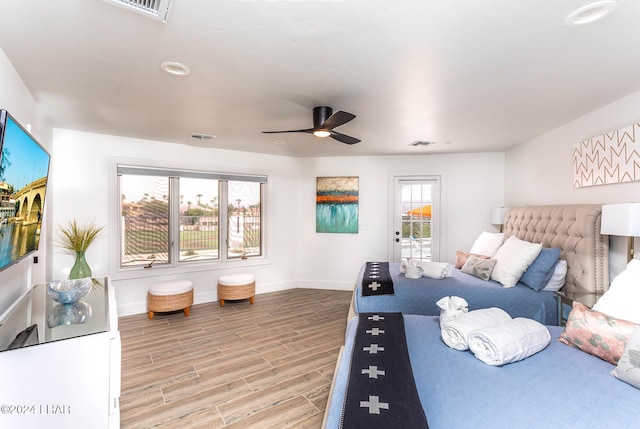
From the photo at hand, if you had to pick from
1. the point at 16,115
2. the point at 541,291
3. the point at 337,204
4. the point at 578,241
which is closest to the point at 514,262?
the point at 541,291

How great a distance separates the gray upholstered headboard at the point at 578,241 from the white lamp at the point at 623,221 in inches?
9.5

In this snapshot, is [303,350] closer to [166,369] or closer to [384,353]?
[166,369]

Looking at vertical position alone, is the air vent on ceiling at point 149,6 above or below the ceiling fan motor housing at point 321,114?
above

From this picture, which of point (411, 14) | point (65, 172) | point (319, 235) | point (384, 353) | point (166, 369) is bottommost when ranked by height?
point (166, 369)

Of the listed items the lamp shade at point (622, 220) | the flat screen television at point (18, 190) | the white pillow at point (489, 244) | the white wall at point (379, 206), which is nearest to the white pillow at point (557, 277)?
the lamp shade at point (622, 220)

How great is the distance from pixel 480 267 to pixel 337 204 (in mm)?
2586

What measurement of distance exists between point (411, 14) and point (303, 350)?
2852mm

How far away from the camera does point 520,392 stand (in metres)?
1.29

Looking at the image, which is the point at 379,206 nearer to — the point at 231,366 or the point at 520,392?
the point at 231,366

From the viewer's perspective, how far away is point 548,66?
6.33 ft

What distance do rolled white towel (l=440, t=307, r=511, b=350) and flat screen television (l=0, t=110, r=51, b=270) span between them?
2466 mm

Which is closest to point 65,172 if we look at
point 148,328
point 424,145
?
point 148,328

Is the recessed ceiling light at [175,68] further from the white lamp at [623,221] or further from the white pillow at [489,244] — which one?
the white pillow at [489,244]

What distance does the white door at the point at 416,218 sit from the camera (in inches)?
193
